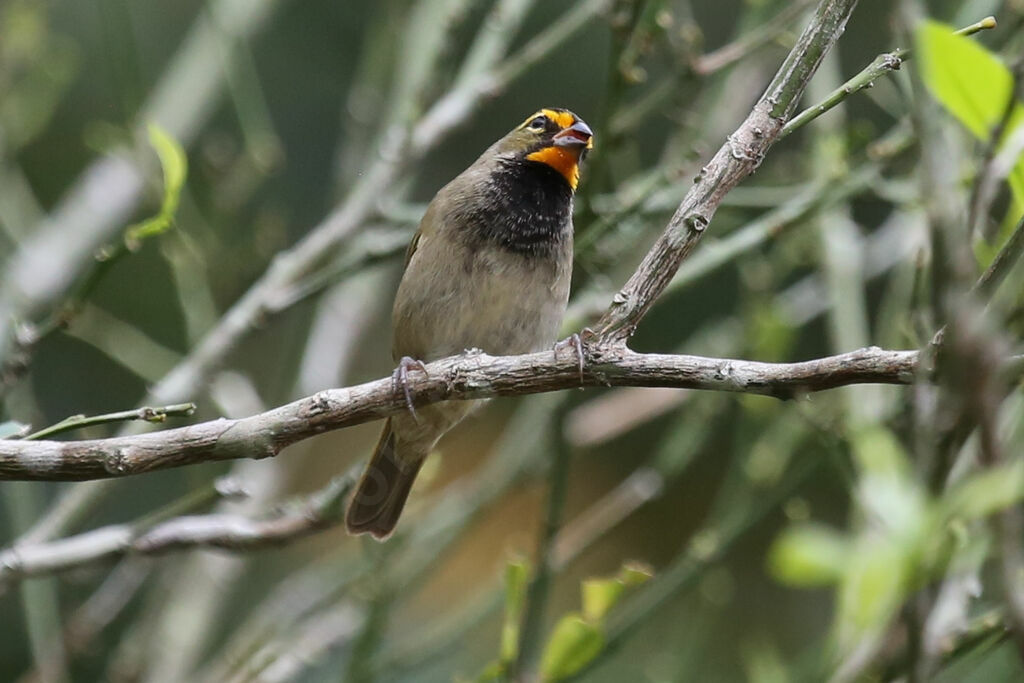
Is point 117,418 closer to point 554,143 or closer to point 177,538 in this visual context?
point 177,538

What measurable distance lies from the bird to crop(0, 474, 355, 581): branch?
0.80 feet

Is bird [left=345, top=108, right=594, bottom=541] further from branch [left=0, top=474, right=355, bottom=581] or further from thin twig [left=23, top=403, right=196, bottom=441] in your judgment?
thin twig [left=23, top=403, right=196, bottom=441]

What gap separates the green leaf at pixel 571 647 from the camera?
7.95 ft

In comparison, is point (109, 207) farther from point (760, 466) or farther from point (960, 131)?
point (960, 131)

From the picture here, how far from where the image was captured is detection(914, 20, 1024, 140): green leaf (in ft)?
4.78

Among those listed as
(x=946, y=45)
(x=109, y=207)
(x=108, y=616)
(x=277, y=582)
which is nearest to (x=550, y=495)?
(x=108, y=616)

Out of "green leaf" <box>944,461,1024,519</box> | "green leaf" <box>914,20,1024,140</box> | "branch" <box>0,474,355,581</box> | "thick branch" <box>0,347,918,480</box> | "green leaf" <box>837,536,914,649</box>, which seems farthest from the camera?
"branch" <box>0,474,355,581</box>

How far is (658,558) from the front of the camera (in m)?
7.28

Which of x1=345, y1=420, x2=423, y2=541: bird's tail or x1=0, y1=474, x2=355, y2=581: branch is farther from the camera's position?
x1=345, y1=420, x2=423, y2=541: bird's tail

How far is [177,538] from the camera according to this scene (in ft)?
9.98

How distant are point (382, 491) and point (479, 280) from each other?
0.69 metres

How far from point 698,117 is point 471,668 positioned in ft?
7.46

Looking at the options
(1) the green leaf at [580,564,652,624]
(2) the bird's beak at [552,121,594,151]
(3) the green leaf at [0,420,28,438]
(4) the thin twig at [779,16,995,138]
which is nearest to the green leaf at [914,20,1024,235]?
(4) the thin twig at [779,16,995,138]

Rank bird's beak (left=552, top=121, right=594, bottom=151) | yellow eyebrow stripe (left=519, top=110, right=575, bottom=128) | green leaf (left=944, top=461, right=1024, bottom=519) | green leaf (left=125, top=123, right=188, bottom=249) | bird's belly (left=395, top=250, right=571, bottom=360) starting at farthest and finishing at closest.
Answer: yellow eyebrow stripe (left=519, top=110, right=575, bottom=128), bird's beak (left=552, top=121, right=594, bottom=151), bird's belly (left=395, top=250, right=571, bottom=360), green leaf (left=125, top=123, right=188, bottom=249), green leaf (left=944, top=461, right=1024, bottom=519)
